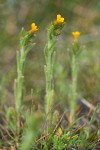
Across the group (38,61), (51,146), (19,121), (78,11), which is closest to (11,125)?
(19,121)

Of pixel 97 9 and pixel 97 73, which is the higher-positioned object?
pixel 97 9

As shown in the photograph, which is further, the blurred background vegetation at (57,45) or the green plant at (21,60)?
the blurred background vegetation at (57,45)

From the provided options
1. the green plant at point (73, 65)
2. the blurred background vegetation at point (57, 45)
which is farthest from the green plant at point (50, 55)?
the blurred background vegetation at point (57, 45)

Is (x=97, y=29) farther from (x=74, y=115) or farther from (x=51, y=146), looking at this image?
(x=51, y=146)

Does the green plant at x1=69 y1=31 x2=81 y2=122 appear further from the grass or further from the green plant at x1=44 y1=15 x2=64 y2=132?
the green plant at x1=44 y1=15 x2=64 y2=132

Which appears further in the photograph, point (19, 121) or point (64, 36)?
point (64, 36)

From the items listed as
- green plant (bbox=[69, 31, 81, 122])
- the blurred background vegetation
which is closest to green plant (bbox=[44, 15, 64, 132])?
green plant (bbox=[69, 31, 81, 122])

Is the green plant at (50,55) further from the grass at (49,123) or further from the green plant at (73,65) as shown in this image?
the green plant at (73,65)

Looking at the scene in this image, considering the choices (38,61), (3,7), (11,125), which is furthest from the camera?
(3,7)

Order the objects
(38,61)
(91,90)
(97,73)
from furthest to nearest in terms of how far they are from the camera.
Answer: (38,61), (97,73), (91,90)
